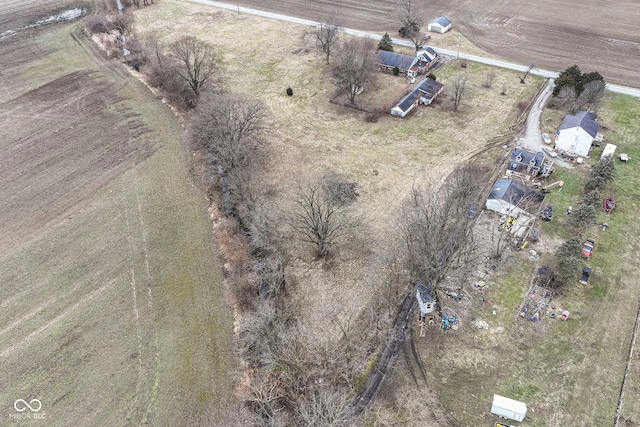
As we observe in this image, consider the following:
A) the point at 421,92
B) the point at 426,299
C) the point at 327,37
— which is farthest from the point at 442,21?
the point at 426,299

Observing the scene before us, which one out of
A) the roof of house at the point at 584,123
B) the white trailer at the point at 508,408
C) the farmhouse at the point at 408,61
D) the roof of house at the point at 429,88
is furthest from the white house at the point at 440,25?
the white trailer at the point at 508,408

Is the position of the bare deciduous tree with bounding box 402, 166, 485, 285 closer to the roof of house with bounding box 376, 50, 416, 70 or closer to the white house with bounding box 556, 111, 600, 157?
the white house with bounding box 556, 111, 600, 157

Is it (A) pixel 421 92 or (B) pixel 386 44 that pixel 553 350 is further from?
(B) pixel 386 44

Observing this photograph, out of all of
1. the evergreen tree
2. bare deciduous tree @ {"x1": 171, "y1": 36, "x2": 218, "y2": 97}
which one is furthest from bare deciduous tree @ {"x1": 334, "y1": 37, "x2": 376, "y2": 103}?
bare deciduous tree @ {"x1": 171, "y1": 36, "x2": 218, "y2": 97}

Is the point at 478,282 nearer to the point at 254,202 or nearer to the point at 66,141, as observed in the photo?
the point at 254,202

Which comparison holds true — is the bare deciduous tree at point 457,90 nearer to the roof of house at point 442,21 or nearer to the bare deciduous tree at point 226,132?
the roof of house at point 442,21

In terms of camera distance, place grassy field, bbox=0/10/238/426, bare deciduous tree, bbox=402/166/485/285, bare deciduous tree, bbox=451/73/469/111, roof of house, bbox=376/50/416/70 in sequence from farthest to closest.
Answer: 1. roof of house, bbox=376/50/416/70
2. bare deciduous tree, bbox=451/73/469/111
3. bare deciduous tree, bbox=402/166/485/285
4. grassy field, bbox=0/10/238/426

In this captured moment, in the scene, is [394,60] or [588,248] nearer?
[588,248]
